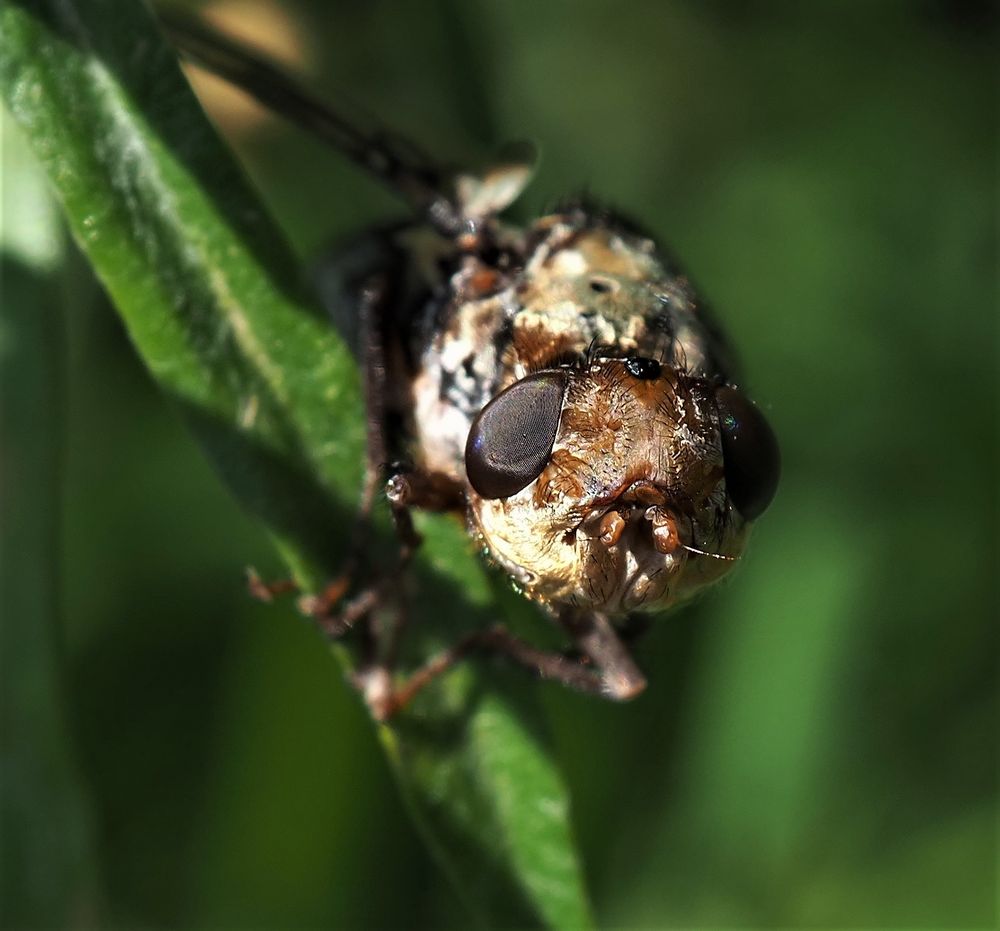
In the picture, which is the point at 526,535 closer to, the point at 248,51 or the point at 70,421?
the point at 248,51

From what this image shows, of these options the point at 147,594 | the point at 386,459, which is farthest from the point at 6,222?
the point at 147,594

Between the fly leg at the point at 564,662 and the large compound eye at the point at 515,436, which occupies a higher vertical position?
the large compound eye at the point at 515,436

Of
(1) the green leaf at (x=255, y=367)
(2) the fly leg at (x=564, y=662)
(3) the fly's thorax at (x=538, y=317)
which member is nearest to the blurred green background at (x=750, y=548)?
(3) the fly's thorax at (x=538, y=317)

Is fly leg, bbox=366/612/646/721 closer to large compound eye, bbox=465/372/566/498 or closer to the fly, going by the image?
the fly

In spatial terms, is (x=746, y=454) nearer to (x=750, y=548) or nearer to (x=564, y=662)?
(x=564, y=662)

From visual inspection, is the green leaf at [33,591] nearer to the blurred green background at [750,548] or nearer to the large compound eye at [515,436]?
the blurred green background at [750,548]

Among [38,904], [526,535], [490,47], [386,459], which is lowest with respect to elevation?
[38,904]

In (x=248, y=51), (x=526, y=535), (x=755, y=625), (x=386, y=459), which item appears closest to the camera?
(x=526, y=535)
